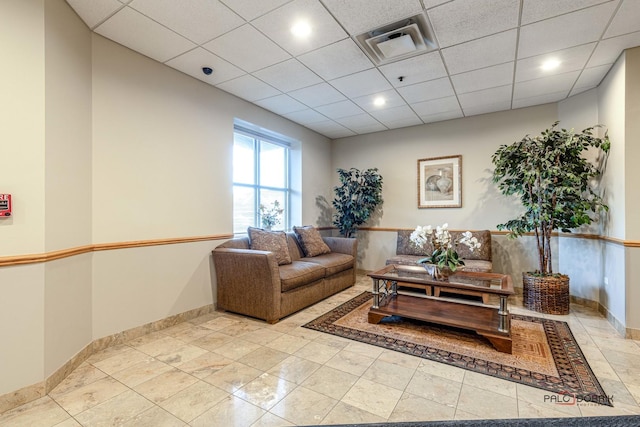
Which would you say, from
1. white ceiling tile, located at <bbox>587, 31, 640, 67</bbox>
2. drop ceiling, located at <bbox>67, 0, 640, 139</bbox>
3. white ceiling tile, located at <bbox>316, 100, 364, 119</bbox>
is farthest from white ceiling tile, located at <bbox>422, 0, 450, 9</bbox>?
white ceiling tile, located at <bbox>316, 100, 364, 119</bbox>

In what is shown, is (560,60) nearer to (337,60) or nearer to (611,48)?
(611,48)

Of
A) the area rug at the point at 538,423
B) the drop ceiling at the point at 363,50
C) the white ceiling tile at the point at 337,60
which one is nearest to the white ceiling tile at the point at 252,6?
the drop ceiling at the point at 363,50

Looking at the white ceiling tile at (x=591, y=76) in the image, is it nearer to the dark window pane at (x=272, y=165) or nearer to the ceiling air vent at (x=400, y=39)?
the ceiling air vent at (x=400, y=39)

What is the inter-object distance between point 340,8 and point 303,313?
2.91 m

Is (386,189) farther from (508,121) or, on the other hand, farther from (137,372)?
(137,372)

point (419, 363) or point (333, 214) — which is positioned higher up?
point (333, 214)

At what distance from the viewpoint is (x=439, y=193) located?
475cm

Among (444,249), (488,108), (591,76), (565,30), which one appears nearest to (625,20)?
(565,30)

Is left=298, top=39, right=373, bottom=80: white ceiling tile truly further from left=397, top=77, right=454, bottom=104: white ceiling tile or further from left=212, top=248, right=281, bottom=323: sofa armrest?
left=212, top=248, right=281, bottom=323: sofa armrest

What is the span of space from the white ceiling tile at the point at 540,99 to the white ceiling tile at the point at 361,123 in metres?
1.92

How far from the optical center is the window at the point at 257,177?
4129 millimetres

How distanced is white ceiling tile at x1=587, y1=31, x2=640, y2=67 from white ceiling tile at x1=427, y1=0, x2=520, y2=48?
98 cm

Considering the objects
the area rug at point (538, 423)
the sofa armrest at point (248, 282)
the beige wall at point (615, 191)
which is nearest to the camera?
the area rug at point (538, 423)

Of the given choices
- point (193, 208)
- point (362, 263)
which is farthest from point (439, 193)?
point (193, 208)
